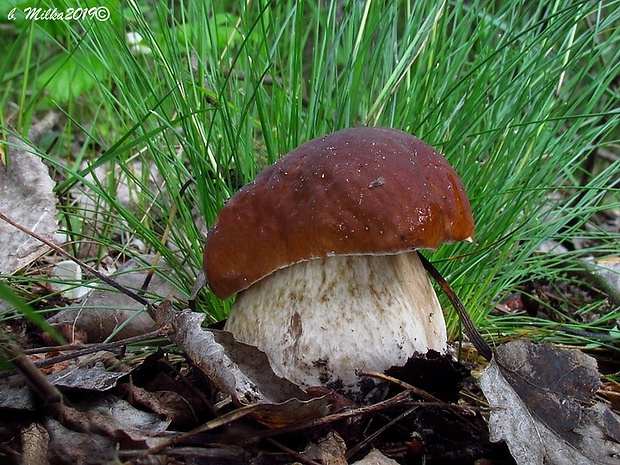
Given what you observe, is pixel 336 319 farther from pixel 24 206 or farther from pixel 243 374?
pixel 24 206

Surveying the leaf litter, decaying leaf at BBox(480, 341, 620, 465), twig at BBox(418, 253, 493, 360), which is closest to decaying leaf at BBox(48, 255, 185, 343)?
the leaf litter

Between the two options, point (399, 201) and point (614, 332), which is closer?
point (399, 201)

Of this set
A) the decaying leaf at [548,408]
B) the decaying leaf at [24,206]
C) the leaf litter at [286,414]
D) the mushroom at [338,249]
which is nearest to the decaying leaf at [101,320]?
the decaying leaf at [24,206]

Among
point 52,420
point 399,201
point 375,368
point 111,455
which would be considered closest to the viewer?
point 111,455

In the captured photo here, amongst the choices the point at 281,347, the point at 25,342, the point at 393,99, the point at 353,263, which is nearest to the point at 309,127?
the point at 393,99

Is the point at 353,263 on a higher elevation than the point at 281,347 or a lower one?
higher

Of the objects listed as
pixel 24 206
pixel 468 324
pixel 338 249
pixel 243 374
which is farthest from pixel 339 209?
pixel 24 206

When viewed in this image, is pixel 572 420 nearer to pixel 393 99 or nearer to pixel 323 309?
pixel 323 309
